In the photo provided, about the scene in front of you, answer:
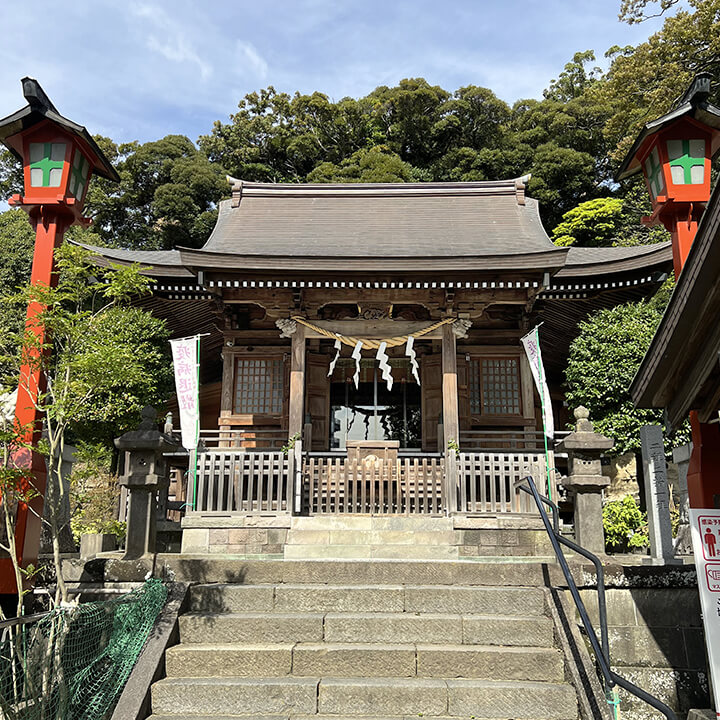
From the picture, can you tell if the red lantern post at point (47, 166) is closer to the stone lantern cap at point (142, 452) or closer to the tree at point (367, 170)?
the stone lantern cap at point (142, 452)

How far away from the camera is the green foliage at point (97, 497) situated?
34.0 ft

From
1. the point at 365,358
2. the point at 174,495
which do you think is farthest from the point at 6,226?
the point at 365,358

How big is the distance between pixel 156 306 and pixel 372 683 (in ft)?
29.4

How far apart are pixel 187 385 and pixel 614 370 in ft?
22.4

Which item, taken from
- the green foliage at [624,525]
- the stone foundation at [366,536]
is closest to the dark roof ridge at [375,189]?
the green foliage at [624,525]

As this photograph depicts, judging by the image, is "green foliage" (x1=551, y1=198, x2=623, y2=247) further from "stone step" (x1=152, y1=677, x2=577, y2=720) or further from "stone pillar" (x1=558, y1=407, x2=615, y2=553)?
"stone step" (x1=152, y1=677, x2=577, y2=720)

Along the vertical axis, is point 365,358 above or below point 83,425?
above

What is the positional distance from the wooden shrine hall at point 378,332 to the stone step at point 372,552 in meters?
0.76

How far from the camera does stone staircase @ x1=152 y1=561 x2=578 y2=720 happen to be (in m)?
4.32

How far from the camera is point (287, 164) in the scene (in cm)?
2959

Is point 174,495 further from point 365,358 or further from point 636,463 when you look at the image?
point 636,463

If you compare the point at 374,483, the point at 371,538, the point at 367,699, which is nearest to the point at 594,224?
the point at 374,483

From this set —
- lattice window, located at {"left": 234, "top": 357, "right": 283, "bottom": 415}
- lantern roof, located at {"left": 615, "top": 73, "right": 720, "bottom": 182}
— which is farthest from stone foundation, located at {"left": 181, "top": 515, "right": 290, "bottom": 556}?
lantern roof, located at {"left": 615, "top": 73, "right": 720, "bottom": 182}

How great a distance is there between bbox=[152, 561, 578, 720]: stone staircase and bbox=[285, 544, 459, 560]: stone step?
2.26m
